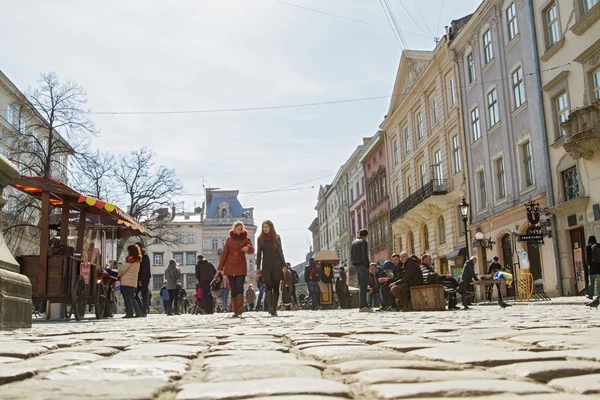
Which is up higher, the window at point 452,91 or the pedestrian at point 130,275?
the window at point 452,91

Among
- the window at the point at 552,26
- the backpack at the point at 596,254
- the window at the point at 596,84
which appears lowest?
the backpack at the point at 596,254

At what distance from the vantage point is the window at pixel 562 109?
2245 cm

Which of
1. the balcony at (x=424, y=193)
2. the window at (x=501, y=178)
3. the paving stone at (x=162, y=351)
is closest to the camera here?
the paving stone at (x=162, y=351)

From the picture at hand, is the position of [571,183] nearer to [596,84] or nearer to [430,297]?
[596,84]

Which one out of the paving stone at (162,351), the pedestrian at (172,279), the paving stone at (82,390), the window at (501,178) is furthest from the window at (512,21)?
the paving stone at (82,390)

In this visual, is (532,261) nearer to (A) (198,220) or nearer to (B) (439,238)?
(B) (439,238)

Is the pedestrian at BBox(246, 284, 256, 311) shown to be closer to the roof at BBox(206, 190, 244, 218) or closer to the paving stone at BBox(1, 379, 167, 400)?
the paving stone at BBox(1, 379, 167, 400)

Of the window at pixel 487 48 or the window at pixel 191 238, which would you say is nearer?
the window at pixel 487 48

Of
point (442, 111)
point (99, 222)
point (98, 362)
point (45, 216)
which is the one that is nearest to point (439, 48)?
point (442, 111)

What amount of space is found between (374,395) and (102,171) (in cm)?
3679

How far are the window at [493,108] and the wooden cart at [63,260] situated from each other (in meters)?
17.2

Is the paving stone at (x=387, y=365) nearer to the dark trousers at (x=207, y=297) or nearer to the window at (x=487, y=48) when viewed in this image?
the dark trousers at (x=207, y=297)

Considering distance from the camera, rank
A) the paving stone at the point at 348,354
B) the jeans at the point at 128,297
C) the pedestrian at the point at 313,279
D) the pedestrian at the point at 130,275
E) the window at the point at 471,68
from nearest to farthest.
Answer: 1. the paving stone at the point at 348,354
2. the pedestrian at the point at 130,275
3. the jeans at the point at 128,297
4. the pedestrian at the point at 313,279
5. the window at the point at 471,68

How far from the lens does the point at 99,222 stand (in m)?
17.0
